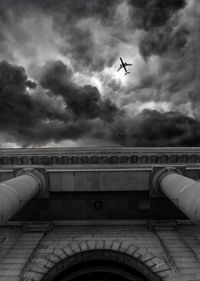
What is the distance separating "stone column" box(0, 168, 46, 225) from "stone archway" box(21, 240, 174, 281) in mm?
3473

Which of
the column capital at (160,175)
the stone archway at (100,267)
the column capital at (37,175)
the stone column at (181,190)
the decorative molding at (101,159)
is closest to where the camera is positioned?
the stone column at (181,190)

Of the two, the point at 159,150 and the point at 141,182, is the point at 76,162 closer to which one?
the point at 141,182

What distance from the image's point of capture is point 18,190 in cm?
944

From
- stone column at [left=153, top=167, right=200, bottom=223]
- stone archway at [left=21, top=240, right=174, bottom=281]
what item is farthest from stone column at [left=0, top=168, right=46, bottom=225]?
stone column at [left=153, top=167, right=200, bottom=223]

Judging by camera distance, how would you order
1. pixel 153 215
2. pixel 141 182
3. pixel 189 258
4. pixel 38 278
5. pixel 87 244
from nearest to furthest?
pixel 38 278, pixel 189 258, pixel 87 244, pixel 141 182, pixel 153 215

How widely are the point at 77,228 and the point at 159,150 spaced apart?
8.08 meters

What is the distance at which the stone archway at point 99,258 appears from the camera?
970 centimetres

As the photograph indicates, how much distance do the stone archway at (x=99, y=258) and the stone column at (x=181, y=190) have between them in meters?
3.55

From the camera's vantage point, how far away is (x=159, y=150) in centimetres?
1380

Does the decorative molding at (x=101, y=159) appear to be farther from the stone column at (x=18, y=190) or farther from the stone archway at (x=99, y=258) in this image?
the stone archway at (x=99, y=258)

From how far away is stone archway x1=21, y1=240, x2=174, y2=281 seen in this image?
970 cm

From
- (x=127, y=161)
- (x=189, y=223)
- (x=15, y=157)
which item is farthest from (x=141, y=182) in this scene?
(x=15, y=157)

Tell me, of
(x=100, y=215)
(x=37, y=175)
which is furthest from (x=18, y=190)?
(x=100, y=215)

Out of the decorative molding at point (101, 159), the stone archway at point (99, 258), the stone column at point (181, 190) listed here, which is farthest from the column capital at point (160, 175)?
the stone archway at point (99, 258)
